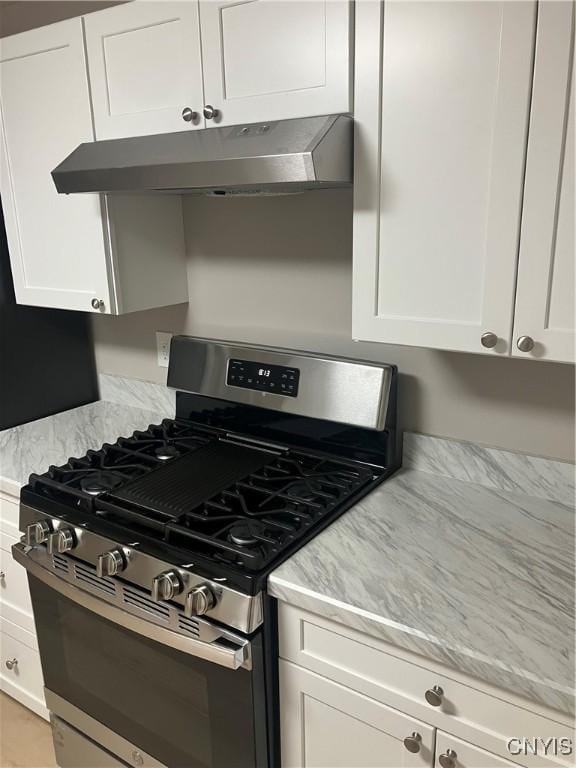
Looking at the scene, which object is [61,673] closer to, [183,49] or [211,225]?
[211,225]

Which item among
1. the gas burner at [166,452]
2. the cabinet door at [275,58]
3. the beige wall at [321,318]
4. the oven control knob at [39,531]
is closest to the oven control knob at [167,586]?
the oven control knob at [39,531]

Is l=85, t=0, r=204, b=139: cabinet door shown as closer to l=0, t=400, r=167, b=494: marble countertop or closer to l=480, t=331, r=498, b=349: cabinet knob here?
l=480, t=331, r=498, b=349: cabinet knob

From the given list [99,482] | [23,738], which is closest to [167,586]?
[99,482]

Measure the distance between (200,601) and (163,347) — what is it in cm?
112

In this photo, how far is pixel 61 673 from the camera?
5.50 feet

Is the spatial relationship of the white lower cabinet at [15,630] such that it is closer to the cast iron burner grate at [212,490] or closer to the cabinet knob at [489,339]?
the cast iron burner grate at [212,490]

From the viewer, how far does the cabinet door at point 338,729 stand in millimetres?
1138

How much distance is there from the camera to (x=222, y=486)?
1.54 m

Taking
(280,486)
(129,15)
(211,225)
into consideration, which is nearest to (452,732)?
(280,486)

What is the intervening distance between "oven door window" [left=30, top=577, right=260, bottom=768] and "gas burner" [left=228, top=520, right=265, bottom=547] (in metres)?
0.22

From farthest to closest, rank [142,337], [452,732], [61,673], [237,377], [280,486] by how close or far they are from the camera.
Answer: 1. [142,337]
2. [237,377]
3. [61,673]
4. [280,486]
5. [452,732]

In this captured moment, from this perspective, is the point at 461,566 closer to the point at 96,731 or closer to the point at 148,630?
the point at 148,630

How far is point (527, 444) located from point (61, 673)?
4.52ft

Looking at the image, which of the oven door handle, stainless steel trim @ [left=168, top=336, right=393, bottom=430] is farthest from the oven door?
stainless steel trim @ [left=168, top=336, right=393, bottom=430]
